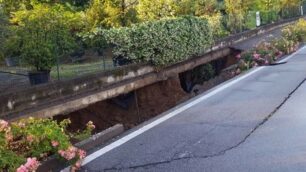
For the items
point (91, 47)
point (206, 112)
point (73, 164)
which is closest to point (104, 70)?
point (91, 47)

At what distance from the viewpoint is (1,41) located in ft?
39.7

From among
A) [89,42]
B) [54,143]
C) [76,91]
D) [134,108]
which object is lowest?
[134,108]

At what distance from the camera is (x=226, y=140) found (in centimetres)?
764

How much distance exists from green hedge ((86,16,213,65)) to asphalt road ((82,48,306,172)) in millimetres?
3484

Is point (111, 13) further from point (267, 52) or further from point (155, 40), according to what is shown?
point (267, 52)

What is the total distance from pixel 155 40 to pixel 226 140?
7493 mm

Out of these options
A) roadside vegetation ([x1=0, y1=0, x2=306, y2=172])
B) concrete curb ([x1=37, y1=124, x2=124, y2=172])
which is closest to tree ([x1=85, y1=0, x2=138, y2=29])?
roadside vegetation ([x1=0, y1=0, x2=306, y2=172])

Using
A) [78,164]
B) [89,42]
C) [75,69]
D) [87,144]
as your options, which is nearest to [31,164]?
[78,164]

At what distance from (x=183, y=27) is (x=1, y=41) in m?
6.47

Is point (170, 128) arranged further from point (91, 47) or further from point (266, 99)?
point (91, 47)

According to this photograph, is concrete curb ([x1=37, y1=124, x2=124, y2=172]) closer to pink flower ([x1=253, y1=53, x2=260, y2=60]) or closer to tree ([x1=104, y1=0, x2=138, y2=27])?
pink flower ([x1=253, y1=53, x2=260, y2=60])

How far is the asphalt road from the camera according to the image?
21.4ft

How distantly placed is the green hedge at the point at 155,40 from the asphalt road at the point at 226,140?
3.48 meters

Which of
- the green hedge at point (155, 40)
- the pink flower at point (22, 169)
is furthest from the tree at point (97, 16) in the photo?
the pink flower at point (22, 169)
